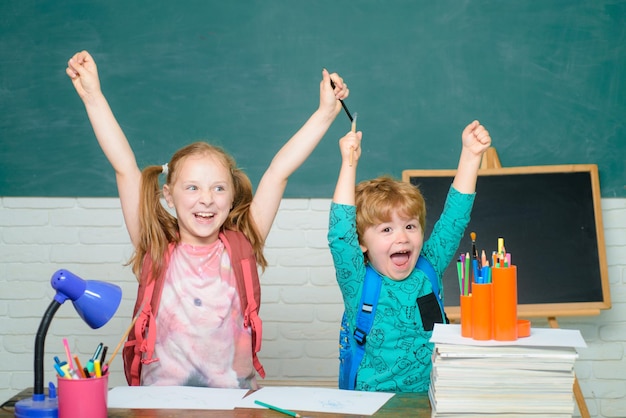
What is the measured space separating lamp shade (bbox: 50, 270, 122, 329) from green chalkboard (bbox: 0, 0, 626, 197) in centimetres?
204

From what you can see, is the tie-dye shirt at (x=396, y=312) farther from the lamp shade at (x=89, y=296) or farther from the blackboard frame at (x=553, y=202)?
the blackboard frame at (x=553, y=202)

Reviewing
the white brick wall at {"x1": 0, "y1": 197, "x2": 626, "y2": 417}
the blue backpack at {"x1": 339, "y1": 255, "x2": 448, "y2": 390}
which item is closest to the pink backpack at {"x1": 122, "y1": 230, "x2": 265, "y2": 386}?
the blue backpack at {"x1": 339, "y1": 255, "x2": 448, "y2": 390}

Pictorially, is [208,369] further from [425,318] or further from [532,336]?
[532,336]

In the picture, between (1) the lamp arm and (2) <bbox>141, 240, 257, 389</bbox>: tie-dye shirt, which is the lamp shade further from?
(2) <bbox>141, 240, 257, 389</bbox>: tie-dye shirt

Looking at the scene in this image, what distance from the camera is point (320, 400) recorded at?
1914 mm

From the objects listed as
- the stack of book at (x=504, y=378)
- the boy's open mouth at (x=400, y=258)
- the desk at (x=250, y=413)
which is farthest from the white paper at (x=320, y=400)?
the boy's open mouth at (x=400, y=258)

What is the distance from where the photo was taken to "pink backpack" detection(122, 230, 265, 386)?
7.50ft

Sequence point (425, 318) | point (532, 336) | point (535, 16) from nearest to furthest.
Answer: point (532, 336) < point (425, 318) < point (535, 16)

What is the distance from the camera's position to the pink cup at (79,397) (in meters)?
1.68

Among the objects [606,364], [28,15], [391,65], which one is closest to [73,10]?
[28,15]

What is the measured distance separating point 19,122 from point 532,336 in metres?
2.68

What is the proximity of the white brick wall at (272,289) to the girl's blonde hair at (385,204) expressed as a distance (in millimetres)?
1394

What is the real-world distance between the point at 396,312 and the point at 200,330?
51 cm

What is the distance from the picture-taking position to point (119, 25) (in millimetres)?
3727
